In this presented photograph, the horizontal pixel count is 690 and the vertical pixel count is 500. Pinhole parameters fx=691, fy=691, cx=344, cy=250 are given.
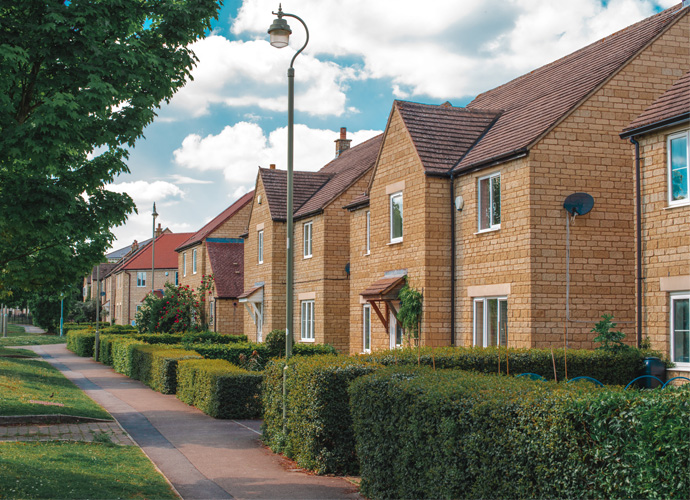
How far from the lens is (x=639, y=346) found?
50.1 ft

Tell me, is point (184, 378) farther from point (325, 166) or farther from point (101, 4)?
point (325, 166)

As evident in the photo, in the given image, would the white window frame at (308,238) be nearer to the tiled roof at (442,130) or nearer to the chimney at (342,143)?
the tiled roof at (442,130)

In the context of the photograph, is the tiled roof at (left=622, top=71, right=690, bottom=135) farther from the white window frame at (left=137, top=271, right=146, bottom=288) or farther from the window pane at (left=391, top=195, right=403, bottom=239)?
the white window frame at (left=137, top=271, right=146, bottom=288)

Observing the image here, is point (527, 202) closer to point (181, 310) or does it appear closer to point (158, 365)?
point (158, 365)

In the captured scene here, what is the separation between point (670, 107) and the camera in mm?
15102

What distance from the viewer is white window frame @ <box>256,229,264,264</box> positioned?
3384 centimetres

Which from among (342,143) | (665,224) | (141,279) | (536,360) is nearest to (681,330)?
(665,224)

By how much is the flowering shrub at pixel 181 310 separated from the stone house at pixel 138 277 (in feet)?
102

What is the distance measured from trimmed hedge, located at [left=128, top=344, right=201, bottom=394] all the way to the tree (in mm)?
10739

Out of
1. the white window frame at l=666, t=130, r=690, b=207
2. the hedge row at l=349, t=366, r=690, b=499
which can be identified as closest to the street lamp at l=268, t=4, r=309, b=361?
the hedge row at l=349, t=366, r=690, b=499

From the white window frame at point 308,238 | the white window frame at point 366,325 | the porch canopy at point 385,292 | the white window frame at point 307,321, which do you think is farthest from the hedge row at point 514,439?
the white window frame at point 308,238

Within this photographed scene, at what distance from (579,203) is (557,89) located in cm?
451

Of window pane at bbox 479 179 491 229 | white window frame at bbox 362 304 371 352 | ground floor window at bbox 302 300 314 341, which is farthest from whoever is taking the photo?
ground floor window at bbox 302 300 314 341

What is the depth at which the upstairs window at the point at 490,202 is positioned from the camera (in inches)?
693
